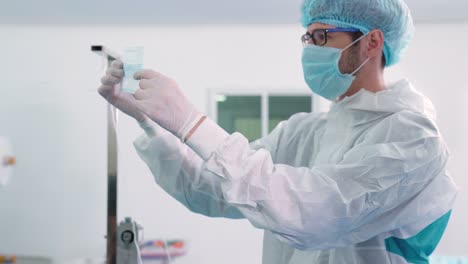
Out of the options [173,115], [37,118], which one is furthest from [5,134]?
[173,115]

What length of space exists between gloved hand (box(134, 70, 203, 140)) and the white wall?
6.19ft

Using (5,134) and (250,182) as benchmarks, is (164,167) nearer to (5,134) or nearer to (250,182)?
(250,182)

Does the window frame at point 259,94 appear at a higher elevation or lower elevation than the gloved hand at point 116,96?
higher

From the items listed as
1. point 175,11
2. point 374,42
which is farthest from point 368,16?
point 175,11

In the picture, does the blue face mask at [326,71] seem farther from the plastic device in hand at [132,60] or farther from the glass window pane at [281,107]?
the glass window pane at [281,107]

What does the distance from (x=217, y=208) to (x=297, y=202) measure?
38 centimetres

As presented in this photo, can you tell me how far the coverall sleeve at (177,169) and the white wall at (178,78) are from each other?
65.3 inches

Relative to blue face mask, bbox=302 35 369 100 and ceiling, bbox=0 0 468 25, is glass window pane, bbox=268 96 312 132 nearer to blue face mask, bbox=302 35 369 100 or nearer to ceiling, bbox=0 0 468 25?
ceiling, bbox=0 0 468 25

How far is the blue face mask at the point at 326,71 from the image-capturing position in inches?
43.5

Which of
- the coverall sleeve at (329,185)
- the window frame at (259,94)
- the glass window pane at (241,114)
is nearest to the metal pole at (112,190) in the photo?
the coverall sleeve at (329,185)

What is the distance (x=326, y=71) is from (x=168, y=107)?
1.54ft

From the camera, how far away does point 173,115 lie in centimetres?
83

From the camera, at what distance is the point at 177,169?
1.09 m

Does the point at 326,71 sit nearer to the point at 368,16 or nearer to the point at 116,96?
the point at 368,16
